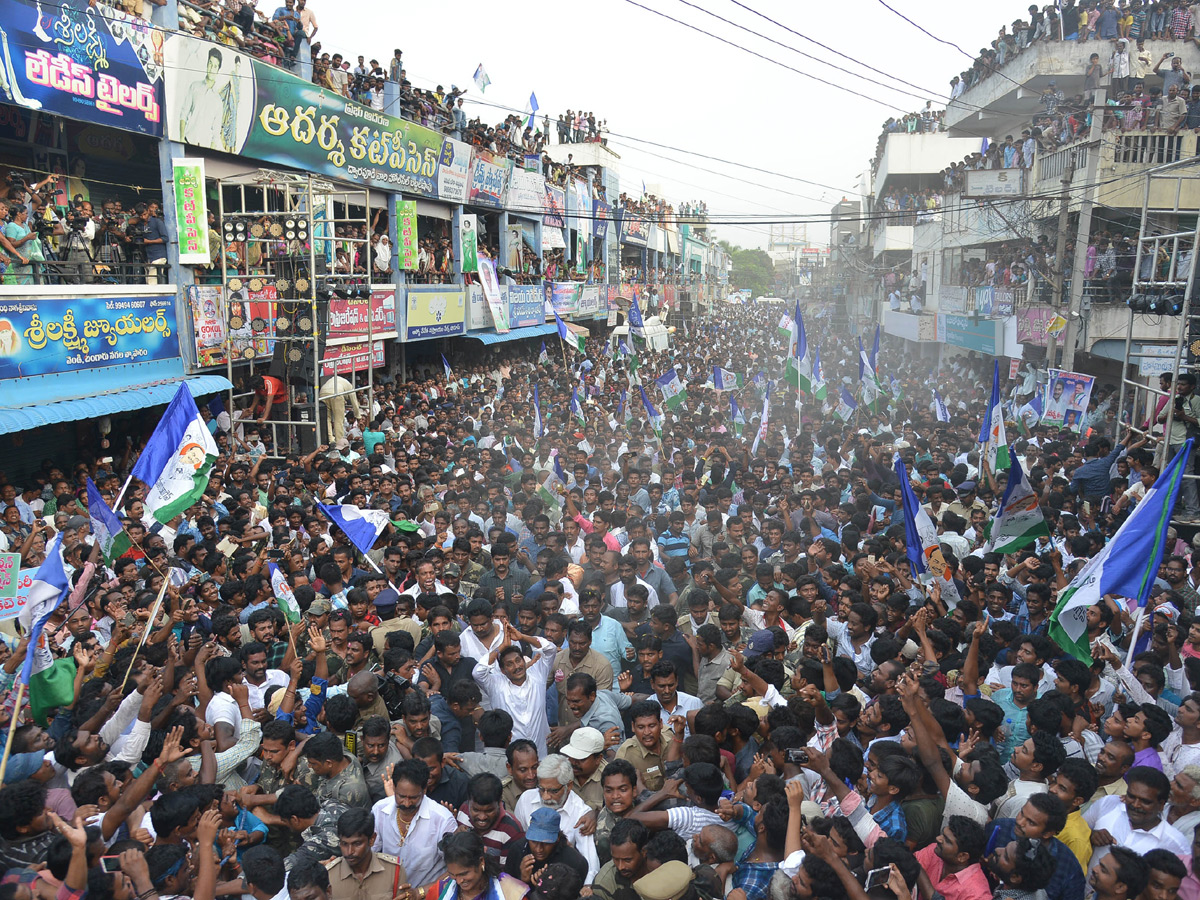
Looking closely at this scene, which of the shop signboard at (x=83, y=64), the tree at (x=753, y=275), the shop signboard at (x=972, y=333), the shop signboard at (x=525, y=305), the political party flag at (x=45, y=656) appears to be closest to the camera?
the political party flag at (x=45, y=656)

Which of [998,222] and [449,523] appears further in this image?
[998,222]

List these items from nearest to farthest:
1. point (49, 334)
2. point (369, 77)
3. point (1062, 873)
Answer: point (1062, 873)
point (49, 334)
point (369, 77)

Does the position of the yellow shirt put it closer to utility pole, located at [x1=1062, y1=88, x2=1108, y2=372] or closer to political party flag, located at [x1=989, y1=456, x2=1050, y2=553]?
political party flag, located at [x1=989, y1=456, x2=1050, y2=553]

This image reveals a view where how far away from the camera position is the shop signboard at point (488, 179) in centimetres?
2434

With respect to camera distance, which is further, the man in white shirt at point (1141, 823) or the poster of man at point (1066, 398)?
the poster of man at point (1066, 398)

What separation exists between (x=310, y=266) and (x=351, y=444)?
9.13 ft

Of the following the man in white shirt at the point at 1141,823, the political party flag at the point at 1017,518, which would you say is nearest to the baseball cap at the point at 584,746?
the man in white shirt at the point at 1141,823

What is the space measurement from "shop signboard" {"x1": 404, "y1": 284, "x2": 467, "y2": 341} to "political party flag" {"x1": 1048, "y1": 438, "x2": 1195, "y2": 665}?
16259mm

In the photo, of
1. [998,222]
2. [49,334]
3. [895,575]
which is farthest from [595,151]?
[895,575]

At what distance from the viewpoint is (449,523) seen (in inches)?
354

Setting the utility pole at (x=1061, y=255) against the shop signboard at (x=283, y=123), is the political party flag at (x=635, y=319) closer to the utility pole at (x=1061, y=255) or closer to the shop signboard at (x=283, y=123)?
the shop signboard at (x=283, y=123)

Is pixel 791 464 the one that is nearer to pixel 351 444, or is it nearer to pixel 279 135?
pixel 351 444

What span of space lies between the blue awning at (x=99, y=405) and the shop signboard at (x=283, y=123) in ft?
11.7

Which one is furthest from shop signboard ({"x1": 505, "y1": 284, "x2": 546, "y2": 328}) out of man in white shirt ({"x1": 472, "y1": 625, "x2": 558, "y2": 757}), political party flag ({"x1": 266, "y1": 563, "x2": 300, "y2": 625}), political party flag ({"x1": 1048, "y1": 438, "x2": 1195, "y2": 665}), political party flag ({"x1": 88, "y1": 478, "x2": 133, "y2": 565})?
political party flag ({"x1": 1048, "y1": 438, "x2": 1195, "y2": 665})
